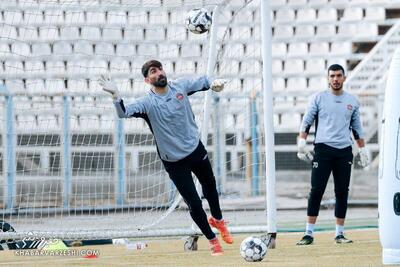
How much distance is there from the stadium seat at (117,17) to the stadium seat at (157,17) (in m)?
0.31

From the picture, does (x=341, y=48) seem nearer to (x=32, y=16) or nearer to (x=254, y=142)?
(x=254, y=142)

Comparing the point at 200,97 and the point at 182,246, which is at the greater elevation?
the point at 200,97

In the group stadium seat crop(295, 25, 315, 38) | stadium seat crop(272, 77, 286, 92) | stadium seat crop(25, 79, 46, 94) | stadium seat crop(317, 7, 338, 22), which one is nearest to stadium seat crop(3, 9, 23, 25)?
stadium seat crop(25, 79, 46, 94)

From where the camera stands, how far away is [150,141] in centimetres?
1609

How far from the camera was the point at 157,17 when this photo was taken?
1288 cm

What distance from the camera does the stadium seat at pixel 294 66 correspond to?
82.4 ft

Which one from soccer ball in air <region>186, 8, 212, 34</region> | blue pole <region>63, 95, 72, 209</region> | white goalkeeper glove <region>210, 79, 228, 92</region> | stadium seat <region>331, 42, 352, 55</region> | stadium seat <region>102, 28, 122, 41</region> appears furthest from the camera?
stadium seat <region>331, 42, 352, 55</region>

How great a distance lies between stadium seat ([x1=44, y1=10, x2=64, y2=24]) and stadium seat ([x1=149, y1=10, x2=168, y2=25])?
3.26 ft

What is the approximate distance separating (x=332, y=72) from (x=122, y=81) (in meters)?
4.43

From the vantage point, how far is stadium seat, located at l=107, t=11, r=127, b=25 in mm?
12743

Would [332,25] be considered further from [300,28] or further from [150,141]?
[150,141]

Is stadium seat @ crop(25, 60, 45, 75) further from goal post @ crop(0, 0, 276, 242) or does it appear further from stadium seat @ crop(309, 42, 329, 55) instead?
stadium seat @ crop(309, 42, 329, 55)

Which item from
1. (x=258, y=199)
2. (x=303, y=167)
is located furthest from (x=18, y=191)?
(x=303, y=167)

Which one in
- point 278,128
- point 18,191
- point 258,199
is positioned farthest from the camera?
point 278,128
